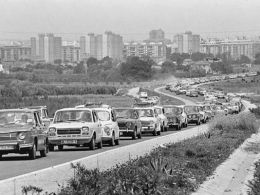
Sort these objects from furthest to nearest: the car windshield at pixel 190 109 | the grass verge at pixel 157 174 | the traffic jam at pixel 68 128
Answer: the car windshield at pixel 190 109
the traffic jam at pixel 68 128
the grass verge at pixel 157 174

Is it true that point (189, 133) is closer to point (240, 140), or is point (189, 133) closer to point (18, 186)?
point (240, 140)

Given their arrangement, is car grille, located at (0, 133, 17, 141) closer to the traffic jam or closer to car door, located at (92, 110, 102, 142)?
the traffic jam

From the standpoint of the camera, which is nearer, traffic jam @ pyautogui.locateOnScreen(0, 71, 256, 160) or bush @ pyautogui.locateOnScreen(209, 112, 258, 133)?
traffic jam @ pyautogui.locateOnScreen(0, 71, 256, 160)

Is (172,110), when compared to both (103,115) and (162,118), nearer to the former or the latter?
(162,118)

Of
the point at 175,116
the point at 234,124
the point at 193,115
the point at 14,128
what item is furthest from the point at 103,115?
the point at 193,115

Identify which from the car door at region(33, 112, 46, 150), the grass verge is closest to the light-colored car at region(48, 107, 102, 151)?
the car door at region(33, 112, 46, 150)

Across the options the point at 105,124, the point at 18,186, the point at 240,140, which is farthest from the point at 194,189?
the point at 240,140

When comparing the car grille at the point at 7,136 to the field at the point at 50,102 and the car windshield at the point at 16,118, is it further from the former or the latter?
the field at the point at 50,102

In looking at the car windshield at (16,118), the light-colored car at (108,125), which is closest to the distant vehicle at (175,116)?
the light-colored car at (108,125)
